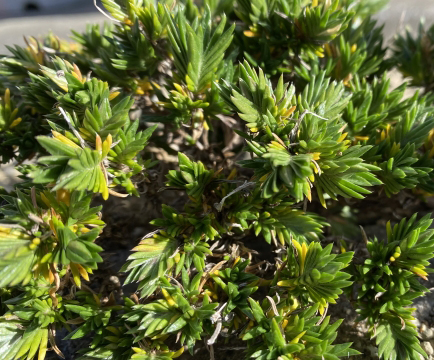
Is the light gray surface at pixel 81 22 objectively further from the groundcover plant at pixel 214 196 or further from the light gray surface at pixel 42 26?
the groundcover plant at pixel 214 196

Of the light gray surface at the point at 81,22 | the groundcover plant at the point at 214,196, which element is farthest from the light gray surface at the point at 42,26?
the groundcover plant at the point at 214,196

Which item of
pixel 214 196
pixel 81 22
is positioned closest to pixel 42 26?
pixel 81 22

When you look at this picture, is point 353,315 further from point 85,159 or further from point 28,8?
point 28,8

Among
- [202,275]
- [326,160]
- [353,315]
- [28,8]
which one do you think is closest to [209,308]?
[202,275]

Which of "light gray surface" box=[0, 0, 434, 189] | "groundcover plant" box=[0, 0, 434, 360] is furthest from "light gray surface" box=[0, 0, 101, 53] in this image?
"groundcover plant" box=[0, 0, 434, 360]

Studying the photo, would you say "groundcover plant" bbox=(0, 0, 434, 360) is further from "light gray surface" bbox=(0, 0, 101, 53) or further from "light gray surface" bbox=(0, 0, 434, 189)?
"light gray surface" bbox=(0, 0, 101, 53)

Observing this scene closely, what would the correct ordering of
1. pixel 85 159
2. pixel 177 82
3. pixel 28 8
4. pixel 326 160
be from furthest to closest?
pixel 28 8 → pixel 177 82 → pixel 326 160 → pixel 85 159

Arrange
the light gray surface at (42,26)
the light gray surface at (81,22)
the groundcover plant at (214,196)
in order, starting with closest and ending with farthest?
the groundcover plant at (214,196) < the light gray surface at (81,22) < the light gray surface at (42,26)

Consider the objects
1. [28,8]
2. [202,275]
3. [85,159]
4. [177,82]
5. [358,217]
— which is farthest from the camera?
[28,8]
